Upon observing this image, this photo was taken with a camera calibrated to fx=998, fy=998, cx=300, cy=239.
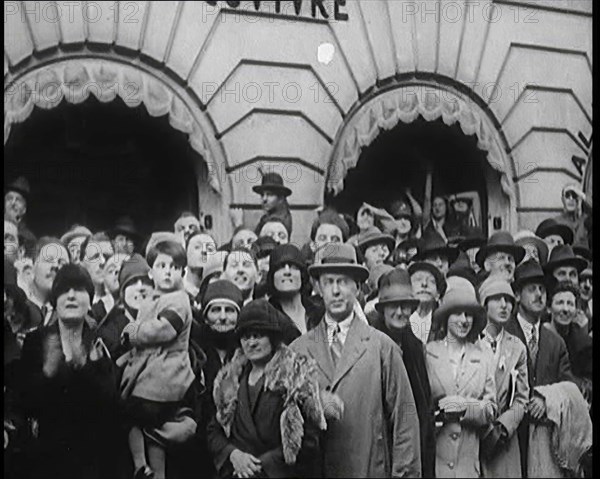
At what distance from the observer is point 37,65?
4.64 m

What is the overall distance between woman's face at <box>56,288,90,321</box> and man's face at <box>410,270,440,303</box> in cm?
162

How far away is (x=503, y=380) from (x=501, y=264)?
606 millimetres

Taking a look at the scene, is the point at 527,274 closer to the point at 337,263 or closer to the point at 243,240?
the point at 337,263

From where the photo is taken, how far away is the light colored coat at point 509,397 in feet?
16.8

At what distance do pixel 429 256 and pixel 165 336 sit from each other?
4.69 ft

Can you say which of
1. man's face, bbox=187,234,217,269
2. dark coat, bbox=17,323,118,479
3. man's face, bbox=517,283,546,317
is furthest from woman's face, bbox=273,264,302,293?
man's face, bbox=517,283,546,317

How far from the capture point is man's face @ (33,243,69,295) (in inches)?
182

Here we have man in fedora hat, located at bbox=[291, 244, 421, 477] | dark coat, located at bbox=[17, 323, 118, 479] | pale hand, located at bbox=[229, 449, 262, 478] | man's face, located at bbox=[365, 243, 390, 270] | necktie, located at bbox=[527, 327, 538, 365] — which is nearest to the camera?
dark coat, located at bbox=[17, 323, 118, 479]

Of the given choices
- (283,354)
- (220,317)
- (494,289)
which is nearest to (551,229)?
(494,289)

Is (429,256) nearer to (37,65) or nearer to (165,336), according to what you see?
(165,336)

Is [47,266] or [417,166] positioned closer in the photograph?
[47,266]

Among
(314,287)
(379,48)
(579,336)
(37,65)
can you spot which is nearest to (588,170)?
(579,336)

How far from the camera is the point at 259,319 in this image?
4.73m

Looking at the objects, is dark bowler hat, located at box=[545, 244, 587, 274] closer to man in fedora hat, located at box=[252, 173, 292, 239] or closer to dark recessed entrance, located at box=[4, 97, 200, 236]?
man in fedora hat, located at box=[252, 173, 292, 239]
